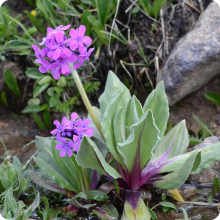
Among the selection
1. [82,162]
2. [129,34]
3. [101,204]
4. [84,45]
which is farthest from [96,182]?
[129,34]

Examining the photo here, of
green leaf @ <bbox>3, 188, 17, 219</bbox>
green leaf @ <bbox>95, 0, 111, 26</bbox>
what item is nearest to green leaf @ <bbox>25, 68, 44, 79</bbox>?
green leaf @ <bbox>95, 0, 111, 26</bbox>

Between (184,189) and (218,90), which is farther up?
(218,90)

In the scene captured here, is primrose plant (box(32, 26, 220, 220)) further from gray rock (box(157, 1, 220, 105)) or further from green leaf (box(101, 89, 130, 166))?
gray rock (box(157, 1, 220, 105))

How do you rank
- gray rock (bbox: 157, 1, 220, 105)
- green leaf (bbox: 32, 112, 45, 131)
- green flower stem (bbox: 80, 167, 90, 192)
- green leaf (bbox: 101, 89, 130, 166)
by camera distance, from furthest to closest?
green leaf (bbox: 32, 112, 45, 131)
gray rock (bbox: 157, 1, 220, 105)
green flower stem (bbox: 80, 167, 90, 192)
green leaf (bbox: 101, 89, 130, 166)

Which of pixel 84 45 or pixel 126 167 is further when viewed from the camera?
pixel 126 167

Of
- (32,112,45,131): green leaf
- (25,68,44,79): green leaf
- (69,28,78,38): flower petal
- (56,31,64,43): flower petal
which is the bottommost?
(32,112,45,131): green leaf

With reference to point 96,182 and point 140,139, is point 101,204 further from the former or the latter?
point 140,139
